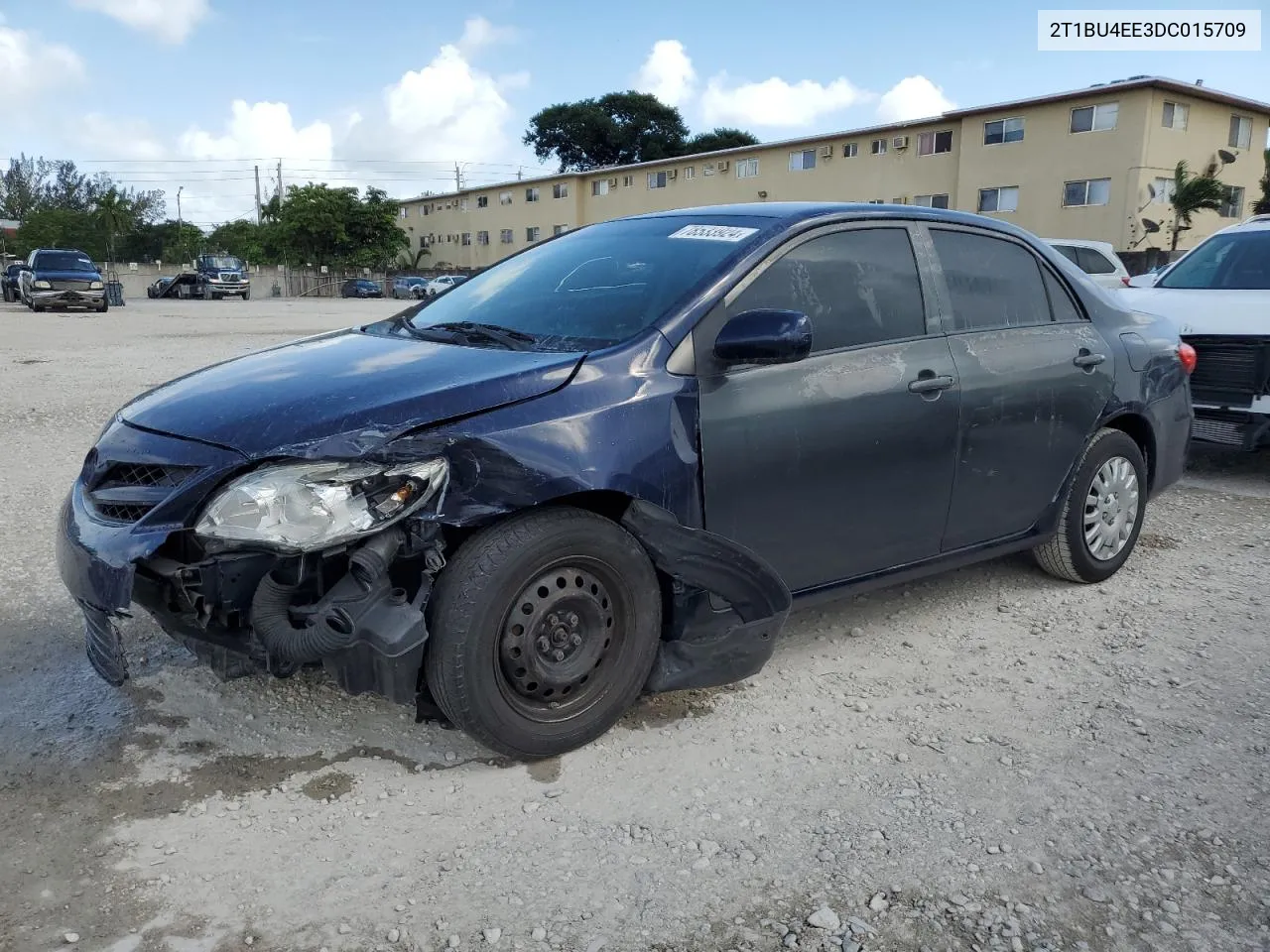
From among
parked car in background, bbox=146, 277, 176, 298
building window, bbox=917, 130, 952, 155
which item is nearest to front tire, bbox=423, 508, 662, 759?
building window, bbox=917, 130, 952, 155

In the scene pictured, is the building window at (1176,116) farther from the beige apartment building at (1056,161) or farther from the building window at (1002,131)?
the building window at (1002,131)

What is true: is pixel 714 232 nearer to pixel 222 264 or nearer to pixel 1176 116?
pixel 1176 116

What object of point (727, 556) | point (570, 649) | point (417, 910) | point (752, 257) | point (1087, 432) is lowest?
point (417, 910)

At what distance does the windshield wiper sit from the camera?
11.0ft

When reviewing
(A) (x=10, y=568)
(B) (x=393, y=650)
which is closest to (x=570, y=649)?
(B) (x=393, y=650)

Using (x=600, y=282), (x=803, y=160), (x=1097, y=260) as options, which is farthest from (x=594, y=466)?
(x=803, y=160)

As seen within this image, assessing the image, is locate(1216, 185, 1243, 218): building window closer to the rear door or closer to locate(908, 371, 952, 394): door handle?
the rear door

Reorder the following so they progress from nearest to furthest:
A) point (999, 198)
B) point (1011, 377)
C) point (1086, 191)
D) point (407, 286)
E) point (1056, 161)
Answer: point (1011, 377) → point (1086, 191) → point (1056, 161) → point (999, 198) → point (407, 286)

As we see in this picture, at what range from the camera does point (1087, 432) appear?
443cm

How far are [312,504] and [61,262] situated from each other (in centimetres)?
3104

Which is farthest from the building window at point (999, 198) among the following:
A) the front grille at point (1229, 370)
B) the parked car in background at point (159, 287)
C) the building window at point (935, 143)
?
the parked car in background at point (159, 287)

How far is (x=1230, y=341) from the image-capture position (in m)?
6.58

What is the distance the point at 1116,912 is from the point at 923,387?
189 centimetres

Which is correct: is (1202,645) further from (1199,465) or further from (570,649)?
(1199,465)
